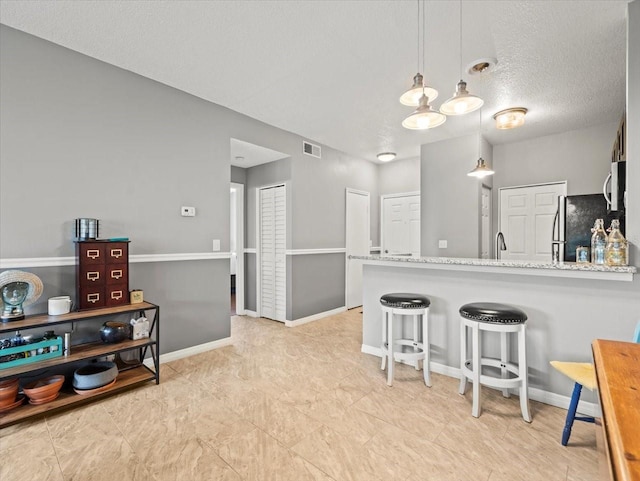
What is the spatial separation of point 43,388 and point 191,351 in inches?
51.2

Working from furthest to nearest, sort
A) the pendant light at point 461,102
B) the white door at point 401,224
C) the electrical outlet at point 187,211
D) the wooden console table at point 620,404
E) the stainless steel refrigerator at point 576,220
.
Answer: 1. the white door at point 401,224
2. the stainless steel refrigerator at point 576,220
3. the electrical outlet at point 187,211
4. the pendant light at point 461,102
5. the wooden console table at point 620,404

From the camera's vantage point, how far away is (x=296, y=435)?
78.3 inches

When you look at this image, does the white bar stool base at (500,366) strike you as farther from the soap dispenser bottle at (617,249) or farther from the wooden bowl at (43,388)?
the wooden bowl at (43,388)

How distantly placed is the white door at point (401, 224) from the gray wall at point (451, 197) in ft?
2.13

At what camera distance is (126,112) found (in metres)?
2.88

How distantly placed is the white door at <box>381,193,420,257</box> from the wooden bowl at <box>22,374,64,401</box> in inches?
181

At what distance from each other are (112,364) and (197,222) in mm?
1540

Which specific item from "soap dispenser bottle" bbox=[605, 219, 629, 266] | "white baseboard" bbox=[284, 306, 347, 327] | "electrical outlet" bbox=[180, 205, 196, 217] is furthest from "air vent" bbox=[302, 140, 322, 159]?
"soap dispenser bottle" bbox=[605, 219, 629, 266]

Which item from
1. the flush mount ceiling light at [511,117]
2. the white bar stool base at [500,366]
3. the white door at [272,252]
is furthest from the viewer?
the white door at [272,252]

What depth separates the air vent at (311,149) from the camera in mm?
4699

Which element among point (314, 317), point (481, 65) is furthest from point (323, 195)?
point (481, 65)

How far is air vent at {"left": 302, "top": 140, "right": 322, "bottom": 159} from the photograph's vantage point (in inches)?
185

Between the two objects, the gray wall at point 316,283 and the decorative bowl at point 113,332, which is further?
the gray wall at point 316,283

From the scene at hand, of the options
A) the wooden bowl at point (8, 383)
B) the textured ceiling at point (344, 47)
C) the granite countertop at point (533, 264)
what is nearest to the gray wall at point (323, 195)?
the textured ceiling at point (344, 47)
